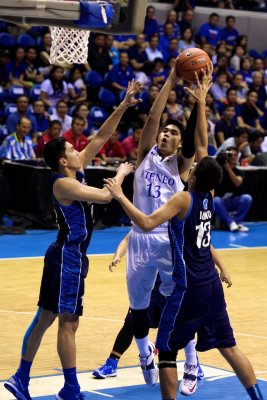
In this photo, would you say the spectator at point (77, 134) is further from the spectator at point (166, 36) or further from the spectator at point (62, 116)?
the spectator at point (166, 36)

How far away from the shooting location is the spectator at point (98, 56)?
19312mm

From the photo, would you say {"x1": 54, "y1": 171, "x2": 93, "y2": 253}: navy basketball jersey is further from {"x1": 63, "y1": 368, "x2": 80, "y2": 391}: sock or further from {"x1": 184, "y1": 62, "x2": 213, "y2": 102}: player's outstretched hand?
{"x1": 184, "y1": 62, "x2": 213, "y2": 102}: player's outstretched hand

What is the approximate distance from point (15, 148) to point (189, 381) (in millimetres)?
8662

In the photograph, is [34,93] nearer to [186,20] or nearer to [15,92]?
[15,92]

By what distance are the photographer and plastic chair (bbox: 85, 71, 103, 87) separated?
155 inches

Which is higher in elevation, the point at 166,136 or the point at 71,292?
the point at 166,136

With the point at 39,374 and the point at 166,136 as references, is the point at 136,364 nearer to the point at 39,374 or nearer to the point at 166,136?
the point at 39,374

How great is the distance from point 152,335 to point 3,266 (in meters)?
3.79

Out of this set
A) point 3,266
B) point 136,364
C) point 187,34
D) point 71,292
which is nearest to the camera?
point 71,292

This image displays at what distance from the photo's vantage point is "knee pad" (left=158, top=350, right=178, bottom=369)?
6.22 meters

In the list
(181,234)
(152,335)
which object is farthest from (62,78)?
(181,234)

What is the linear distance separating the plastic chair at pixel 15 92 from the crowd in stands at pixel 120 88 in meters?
0.02

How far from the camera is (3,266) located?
12.3 m

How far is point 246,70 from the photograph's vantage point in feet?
72.1
